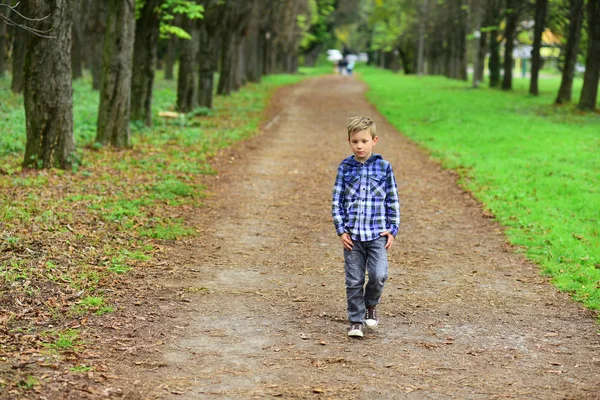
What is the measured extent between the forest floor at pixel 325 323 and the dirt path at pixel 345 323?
2 cm

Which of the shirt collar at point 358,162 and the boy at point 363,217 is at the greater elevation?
the shirt collar at point 358,162

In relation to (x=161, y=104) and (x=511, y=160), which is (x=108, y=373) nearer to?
(x=511, y=160)

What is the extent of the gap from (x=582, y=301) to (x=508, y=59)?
38016 millimetres

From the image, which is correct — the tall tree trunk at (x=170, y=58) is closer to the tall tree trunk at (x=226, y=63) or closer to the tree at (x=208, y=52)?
the tall tree trunk at (x=226, y=63)

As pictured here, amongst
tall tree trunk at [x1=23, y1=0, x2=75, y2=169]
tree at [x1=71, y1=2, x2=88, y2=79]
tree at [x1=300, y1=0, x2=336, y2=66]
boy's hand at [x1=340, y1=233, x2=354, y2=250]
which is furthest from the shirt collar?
tree at [x1=300, y1=0, x2=336, y2=66]

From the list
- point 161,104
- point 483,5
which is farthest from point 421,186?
point 483,5

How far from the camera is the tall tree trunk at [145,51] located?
19.6m

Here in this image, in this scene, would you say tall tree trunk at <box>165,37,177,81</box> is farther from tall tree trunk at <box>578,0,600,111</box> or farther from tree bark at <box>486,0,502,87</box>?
tall tree trunk at <box>578,0,600,111</box>

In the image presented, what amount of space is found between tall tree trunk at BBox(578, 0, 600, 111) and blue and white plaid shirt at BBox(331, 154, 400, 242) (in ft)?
80.4

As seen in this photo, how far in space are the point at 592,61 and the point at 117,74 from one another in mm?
18771

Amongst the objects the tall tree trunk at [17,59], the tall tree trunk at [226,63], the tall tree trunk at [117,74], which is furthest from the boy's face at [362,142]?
the tall tree trunk at [226,63]

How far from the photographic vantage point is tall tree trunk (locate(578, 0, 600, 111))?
2869cm

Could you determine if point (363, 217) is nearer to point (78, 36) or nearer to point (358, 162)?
point (358, 162)

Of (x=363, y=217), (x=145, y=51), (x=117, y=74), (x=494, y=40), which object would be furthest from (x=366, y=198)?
(x=494, y=40)
